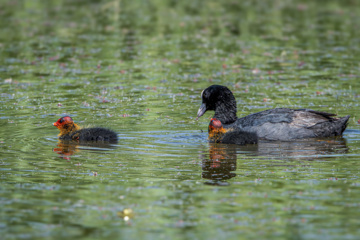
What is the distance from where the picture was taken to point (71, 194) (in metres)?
8.69

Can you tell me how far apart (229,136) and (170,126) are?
1504 millimetres

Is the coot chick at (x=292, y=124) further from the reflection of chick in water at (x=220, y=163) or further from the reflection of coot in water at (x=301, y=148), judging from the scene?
the reflection of chick in water at (x=220, y=163)

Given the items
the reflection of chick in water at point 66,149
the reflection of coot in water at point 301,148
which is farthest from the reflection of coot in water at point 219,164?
the reflection of chick in water at point 66,149

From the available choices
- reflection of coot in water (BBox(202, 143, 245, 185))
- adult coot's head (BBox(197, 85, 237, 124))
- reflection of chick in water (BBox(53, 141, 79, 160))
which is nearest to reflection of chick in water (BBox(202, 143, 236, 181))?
reflection of coot in water (BBox(202, 143, 245, 185))

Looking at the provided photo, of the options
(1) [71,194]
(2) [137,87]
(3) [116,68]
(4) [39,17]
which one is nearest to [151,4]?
(4) [39,17]

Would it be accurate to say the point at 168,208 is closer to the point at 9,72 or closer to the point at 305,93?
the point at 305,93

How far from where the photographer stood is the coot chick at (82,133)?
12.4 meters

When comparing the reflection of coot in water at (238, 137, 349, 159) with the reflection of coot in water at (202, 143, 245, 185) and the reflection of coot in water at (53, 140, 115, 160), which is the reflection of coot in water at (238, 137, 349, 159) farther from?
the reflection of coot in water at (53, 140, 115, 160)

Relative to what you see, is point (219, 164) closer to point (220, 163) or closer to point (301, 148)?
point (220, 163)

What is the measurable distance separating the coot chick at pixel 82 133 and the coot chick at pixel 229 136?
6.23 ft

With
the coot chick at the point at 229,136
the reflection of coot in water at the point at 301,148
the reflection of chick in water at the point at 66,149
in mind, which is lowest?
the reflection of coot in water at the point at 301,148

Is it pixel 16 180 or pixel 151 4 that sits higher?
pixel 151 4

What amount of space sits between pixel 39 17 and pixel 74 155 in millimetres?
20954

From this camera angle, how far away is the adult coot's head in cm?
1405
